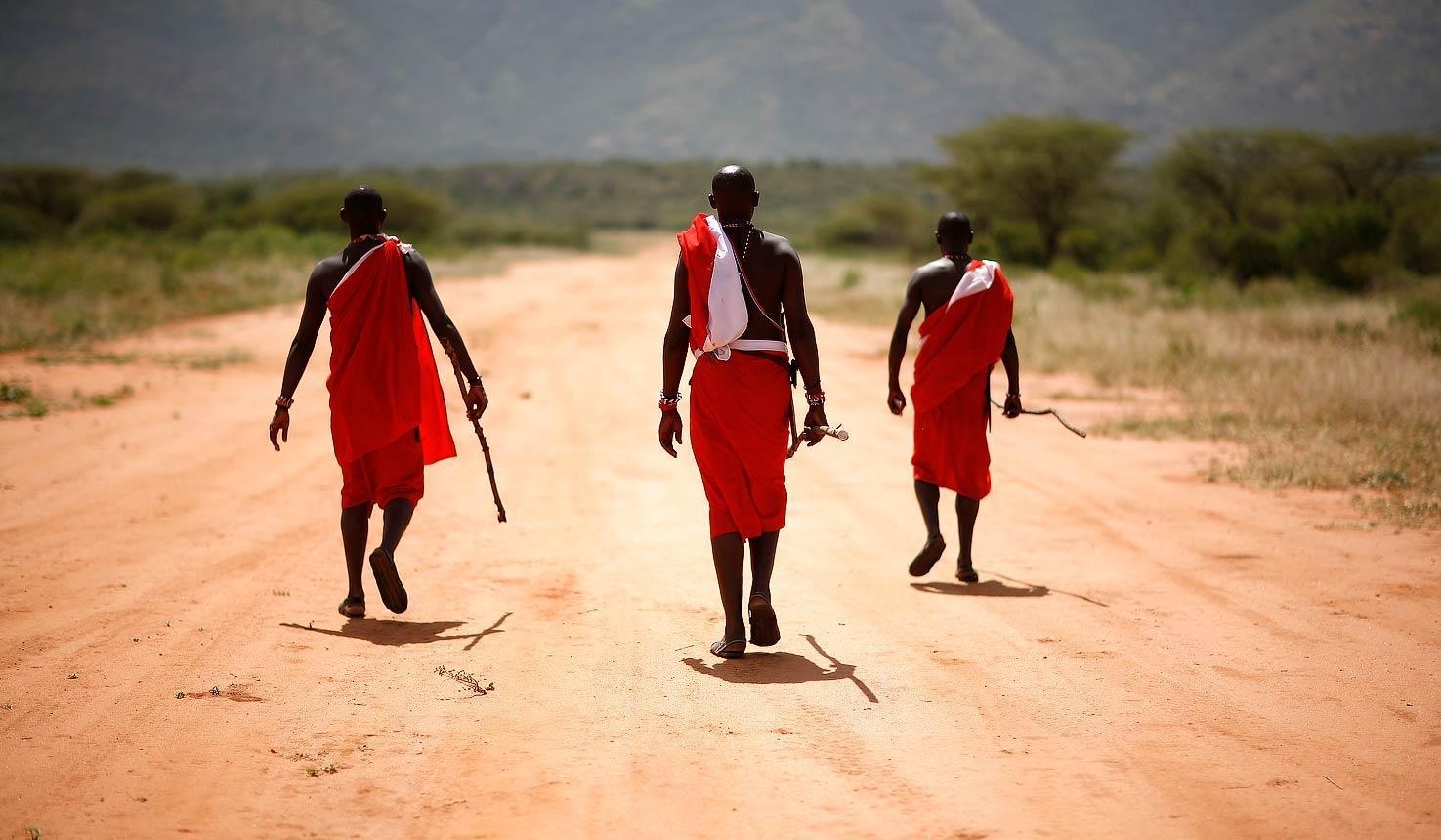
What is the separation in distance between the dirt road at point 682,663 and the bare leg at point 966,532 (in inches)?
6.2

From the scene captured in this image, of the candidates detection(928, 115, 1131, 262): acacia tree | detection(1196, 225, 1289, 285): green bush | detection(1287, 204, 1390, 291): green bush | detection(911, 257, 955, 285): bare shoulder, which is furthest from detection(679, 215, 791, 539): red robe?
detection(928, 115, 1131, 262): acacia tree

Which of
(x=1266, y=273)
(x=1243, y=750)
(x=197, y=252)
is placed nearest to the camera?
(x=1243, y=750)

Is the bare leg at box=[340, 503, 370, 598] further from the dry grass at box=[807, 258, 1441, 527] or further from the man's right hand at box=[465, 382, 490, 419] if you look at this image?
the dry grass at box=[807, 258, 1441, 527]

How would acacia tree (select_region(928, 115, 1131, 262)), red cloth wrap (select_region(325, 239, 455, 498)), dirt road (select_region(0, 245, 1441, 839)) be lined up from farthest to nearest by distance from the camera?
1. acacia tree (select_region(928, 115, 1131, 262))
2. red cloth wrap (select_region(325, 239, 455, 498))
3. dirt road (select_region(0, 245, 1441, 839))

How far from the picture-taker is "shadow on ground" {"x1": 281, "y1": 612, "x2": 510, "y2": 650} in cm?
552

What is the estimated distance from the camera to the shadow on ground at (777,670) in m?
4.97

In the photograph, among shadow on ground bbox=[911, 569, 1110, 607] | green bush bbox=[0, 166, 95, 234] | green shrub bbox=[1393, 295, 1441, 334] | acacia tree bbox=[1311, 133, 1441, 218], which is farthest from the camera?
green bush bbox=[0, 166, 95, 234]

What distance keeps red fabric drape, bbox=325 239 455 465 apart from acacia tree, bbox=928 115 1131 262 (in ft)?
109

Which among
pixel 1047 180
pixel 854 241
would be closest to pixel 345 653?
pixel 1047 180

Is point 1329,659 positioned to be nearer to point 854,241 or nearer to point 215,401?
point 215,401

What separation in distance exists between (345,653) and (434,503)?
3.19 m

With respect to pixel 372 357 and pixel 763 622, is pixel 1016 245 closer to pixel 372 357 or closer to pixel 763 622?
pixel 372 357

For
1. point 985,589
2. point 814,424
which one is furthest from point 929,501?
point 814,424

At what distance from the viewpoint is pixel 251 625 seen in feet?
18.4
